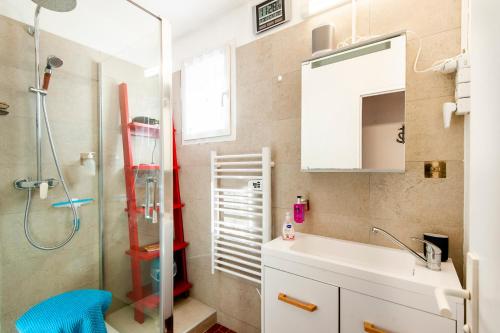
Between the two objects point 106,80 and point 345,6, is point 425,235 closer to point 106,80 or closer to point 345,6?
point 345,6

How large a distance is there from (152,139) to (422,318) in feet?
4.65

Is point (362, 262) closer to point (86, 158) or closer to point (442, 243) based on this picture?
point (442, 243)

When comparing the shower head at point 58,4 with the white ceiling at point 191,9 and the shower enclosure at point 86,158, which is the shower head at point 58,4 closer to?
the shower enclosure at point 86,158

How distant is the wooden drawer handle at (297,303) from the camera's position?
1064mm

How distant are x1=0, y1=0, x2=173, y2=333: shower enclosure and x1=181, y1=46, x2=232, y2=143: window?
618 millimetres

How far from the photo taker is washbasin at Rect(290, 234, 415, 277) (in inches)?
43.6

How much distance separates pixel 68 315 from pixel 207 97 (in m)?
1.62

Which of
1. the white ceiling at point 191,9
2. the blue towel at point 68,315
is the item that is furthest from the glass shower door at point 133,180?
the white ceiling at point 191,9

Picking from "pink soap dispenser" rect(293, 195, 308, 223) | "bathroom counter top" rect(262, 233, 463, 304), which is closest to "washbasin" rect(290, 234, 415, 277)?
"bathroom counter top" rect(262, 233, 463, 304)

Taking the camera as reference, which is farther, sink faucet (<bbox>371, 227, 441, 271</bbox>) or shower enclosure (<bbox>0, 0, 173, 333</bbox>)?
→ shower enclosure (<bbox>0, 0, 173, 333</bbox>)

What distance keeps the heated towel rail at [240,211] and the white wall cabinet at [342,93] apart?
0.33 metres

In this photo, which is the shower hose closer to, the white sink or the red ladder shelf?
the red ladder shelf

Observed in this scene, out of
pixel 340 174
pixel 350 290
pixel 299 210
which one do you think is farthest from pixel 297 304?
pixel 340 174

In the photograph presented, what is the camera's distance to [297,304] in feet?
3.60
